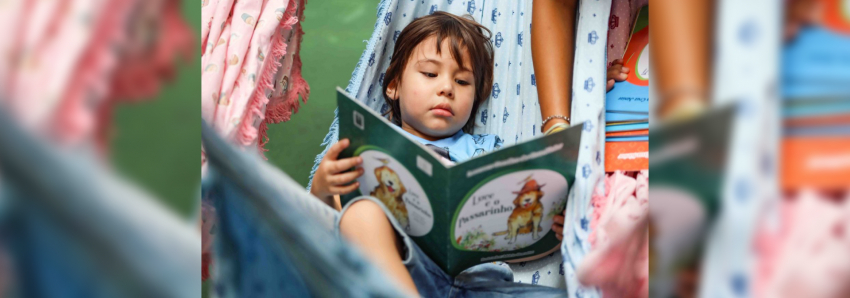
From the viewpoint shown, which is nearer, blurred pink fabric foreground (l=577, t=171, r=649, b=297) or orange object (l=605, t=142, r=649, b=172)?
blurred pink fabric foreground (l=577, t=171, r=649, b=297)

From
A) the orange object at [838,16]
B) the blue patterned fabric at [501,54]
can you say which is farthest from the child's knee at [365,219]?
the orange object at [838,16]

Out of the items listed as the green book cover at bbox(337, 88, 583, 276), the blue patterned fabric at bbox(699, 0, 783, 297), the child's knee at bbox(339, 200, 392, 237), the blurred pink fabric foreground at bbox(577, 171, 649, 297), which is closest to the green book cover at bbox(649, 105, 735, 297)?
the blue patterned fabric at bbox(699, 0, 783, 297)

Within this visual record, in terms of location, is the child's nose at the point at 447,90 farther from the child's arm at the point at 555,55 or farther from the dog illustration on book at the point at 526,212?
the dog illustration on book at the point at 526,212

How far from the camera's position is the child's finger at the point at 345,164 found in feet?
2.26

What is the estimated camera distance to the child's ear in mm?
991

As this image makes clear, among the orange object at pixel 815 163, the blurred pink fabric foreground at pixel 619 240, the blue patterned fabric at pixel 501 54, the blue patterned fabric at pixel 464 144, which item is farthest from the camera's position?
the blue patterned fabric at pixel 464 144

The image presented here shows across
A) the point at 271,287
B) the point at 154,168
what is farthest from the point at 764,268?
the point at 271,287

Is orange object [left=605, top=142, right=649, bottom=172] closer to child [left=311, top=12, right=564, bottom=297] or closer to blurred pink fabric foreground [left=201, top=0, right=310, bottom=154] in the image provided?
child [left=311, top=12, right=564, bottom=297]

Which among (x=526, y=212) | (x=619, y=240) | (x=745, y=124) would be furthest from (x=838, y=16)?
(x=526, y=212)

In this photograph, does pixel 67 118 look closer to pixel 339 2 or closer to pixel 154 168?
pixel 154 168

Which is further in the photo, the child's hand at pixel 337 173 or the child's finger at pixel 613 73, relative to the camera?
the child's finger at pixel 613 73

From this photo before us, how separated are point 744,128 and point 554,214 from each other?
426 mm

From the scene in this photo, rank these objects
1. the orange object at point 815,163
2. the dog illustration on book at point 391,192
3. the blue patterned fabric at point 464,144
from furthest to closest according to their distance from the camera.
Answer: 1. the blue patterned fabric at point 464,144
2. the dog illustration on book at point 391,192
3. the orange object at point 815,163

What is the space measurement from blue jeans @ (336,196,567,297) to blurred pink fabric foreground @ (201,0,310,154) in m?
0.16
